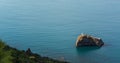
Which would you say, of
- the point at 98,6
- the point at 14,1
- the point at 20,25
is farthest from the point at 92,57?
the point at 14,1

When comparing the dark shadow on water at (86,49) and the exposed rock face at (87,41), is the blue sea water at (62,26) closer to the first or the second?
the dark shadow on water at (86,49)

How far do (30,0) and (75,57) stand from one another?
6400 centimetres

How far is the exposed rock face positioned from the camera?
73.7m

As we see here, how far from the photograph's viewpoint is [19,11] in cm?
10056

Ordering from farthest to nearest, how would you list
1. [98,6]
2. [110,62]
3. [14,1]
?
[14,1], [98,6], [110,62]

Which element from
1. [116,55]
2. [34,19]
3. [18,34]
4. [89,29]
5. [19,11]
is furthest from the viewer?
[19,11]

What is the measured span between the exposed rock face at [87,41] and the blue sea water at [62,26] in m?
1.44

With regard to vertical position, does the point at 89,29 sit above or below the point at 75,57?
above

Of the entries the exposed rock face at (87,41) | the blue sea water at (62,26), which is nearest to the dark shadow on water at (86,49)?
the blue sea water at (62,26)

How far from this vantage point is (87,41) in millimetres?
75250

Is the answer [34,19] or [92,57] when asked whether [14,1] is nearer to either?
[34,19]

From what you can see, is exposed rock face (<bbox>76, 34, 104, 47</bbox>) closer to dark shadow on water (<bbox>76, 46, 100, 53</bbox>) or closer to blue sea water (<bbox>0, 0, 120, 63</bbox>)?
dark shadow on water (<bbox>76, 46, 100, 53</bbox>)

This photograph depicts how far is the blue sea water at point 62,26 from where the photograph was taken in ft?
225

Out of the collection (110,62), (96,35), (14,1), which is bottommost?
(110,62)
